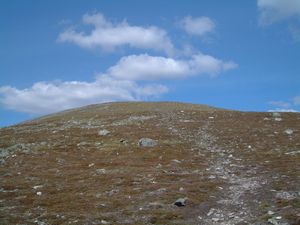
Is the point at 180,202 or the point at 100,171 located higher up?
the point at 100,171

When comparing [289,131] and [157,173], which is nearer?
[157,173]

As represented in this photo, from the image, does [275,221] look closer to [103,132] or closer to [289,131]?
[289,131]

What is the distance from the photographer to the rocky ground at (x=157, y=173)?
70.7ft

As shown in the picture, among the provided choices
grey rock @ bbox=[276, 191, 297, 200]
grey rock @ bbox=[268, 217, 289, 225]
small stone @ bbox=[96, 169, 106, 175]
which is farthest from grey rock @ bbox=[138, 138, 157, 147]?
grey rock @ bbox=[268, 217, 289, 225]

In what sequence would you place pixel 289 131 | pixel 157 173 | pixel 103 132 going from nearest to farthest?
pixel 157 173, pixel 289 131, pixel 103 132

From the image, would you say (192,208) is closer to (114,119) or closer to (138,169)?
(138,169)

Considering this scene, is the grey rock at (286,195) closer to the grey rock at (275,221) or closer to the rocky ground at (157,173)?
the rocky ground at (157,173)

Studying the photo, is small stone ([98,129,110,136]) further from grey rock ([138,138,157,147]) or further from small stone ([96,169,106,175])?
small stone ([96,169,106,175])

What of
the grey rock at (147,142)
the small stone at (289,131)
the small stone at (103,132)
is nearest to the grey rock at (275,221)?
the grey rock at (147,142)

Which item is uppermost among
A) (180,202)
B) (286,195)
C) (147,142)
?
(147,142)

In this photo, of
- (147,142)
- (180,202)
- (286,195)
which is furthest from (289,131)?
(180,202)

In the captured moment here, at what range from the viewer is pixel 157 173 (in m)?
31.8

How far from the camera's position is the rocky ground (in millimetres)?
21547

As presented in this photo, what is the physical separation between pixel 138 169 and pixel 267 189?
39.6 ft
